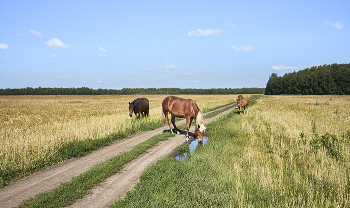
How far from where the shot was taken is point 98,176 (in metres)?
6.24

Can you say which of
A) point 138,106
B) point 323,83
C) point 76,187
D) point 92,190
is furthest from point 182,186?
point 323,83

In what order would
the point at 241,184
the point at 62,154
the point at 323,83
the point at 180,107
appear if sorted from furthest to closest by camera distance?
1. the point at 323,83
2. the point at 180,107
3. the point at 62,154
4. the point at 241,184

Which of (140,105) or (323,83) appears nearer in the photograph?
(140,105)

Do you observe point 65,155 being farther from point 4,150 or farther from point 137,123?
point 137,123

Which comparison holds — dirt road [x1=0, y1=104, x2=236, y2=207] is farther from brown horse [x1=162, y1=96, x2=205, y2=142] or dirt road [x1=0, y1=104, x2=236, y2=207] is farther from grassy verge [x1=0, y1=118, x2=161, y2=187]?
brown horse [x1=162, y1=96, x2=205, y2=142]

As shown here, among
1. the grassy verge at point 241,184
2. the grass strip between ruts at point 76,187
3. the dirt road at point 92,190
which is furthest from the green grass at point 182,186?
the grass strip between ruts at point 76,187

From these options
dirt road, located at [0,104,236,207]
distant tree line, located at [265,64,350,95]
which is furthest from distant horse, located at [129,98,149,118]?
distant tree line, located at [265,64,350,95]

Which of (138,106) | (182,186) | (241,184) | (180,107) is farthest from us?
(138,106)

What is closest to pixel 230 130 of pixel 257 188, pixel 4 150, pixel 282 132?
pixel 282 132

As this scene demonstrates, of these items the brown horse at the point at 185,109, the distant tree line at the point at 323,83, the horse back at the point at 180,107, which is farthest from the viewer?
the distant tree line at the point at 323,83

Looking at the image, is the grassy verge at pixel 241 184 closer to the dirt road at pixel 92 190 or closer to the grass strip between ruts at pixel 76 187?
the dirt road at pixel 92 190

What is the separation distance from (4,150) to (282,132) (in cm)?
1452

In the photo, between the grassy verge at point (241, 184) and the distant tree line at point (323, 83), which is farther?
the distant tree line at point (323, 83)

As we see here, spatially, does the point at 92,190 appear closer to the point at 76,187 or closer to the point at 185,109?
the point at 76,187
